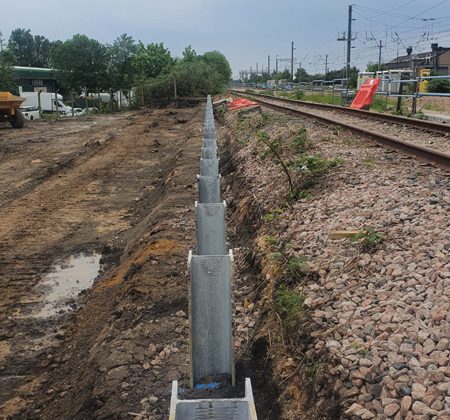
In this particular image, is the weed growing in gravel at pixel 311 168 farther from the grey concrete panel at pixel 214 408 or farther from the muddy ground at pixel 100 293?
the grey concrete panel at pixel 214 408

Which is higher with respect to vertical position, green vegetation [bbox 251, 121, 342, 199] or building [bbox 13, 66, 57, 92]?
building [bbox 13, 66, 57, 92]

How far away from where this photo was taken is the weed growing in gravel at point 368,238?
14.4 feet

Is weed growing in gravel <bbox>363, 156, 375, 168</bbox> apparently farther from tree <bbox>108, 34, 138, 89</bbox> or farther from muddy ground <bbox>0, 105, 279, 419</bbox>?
tree <bbox>108, 34, 138, 89</bbox>

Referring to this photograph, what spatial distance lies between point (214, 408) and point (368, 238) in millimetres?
2643

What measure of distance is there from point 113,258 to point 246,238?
2.58m

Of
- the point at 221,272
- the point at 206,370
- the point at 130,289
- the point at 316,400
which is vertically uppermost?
the point at 221,272

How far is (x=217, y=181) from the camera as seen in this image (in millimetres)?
4797

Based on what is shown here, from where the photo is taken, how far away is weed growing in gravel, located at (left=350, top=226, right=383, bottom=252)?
4.38m

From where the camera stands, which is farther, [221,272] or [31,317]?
[31,317]

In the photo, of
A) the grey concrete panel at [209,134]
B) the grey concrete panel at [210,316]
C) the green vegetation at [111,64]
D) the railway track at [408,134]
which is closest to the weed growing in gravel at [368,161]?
the railway track at [408,134]

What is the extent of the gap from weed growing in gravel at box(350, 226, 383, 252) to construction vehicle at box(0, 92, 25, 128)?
73.5 ft

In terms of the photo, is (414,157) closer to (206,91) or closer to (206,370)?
(206,370)

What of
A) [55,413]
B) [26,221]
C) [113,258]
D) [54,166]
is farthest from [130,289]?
[54,166]

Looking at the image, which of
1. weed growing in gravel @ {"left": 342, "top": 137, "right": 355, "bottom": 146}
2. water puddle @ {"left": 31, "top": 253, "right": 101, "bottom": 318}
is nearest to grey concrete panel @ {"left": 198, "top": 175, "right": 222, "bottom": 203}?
water puddle @ {"left": 31, "top": 253, "right": 101, "bottom": 318}
